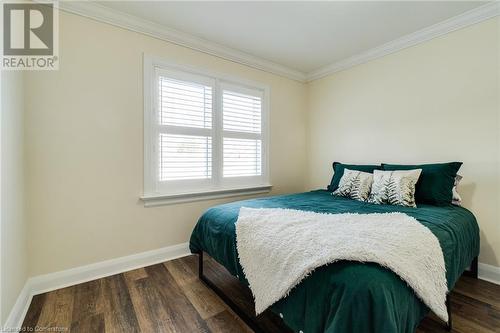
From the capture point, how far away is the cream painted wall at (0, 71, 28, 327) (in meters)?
1.36

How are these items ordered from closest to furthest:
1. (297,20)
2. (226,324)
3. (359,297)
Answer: (359,297)
(226,324)
(297,20)

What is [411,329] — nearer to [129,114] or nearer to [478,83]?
[478,83]

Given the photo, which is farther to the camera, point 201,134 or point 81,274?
point 201,134

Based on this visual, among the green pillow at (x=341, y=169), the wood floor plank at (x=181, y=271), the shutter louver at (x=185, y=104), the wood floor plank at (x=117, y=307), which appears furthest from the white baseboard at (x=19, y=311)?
the green pillow at (x=341, y=169)

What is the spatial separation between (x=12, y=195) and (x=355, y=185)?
2.86 metres

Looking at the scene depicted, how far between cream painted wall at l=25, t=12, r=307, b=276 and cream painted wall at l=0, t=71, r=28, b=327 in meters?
0.13

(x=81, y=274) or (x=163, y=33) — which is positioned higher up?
(x=163, y=33)

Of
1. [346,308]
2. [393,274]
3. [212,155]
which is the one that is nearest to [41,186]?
[212,155]

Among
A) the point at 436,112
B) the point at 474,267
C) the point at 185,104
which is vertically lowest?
the point at 474,267

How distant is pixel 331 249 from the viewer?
1.07 metres

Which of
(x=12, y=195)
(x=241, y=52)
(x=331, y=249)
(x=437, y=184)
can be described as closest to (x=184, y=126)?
(x=241, y=52)

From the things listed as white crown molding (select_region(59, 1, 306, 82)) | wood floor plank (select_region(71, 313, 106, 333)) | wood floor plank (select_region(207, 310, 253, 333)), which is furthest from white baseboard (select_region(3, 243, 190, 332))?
white crown molding (select_region(59, 1, 306, 82))

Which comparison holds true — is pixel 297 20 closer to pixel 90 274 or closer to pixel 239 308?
pixel 239 308

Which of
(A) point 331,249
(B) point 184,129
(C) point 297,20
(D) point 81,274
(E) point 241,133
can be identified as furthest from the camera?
(E) point 241,133
